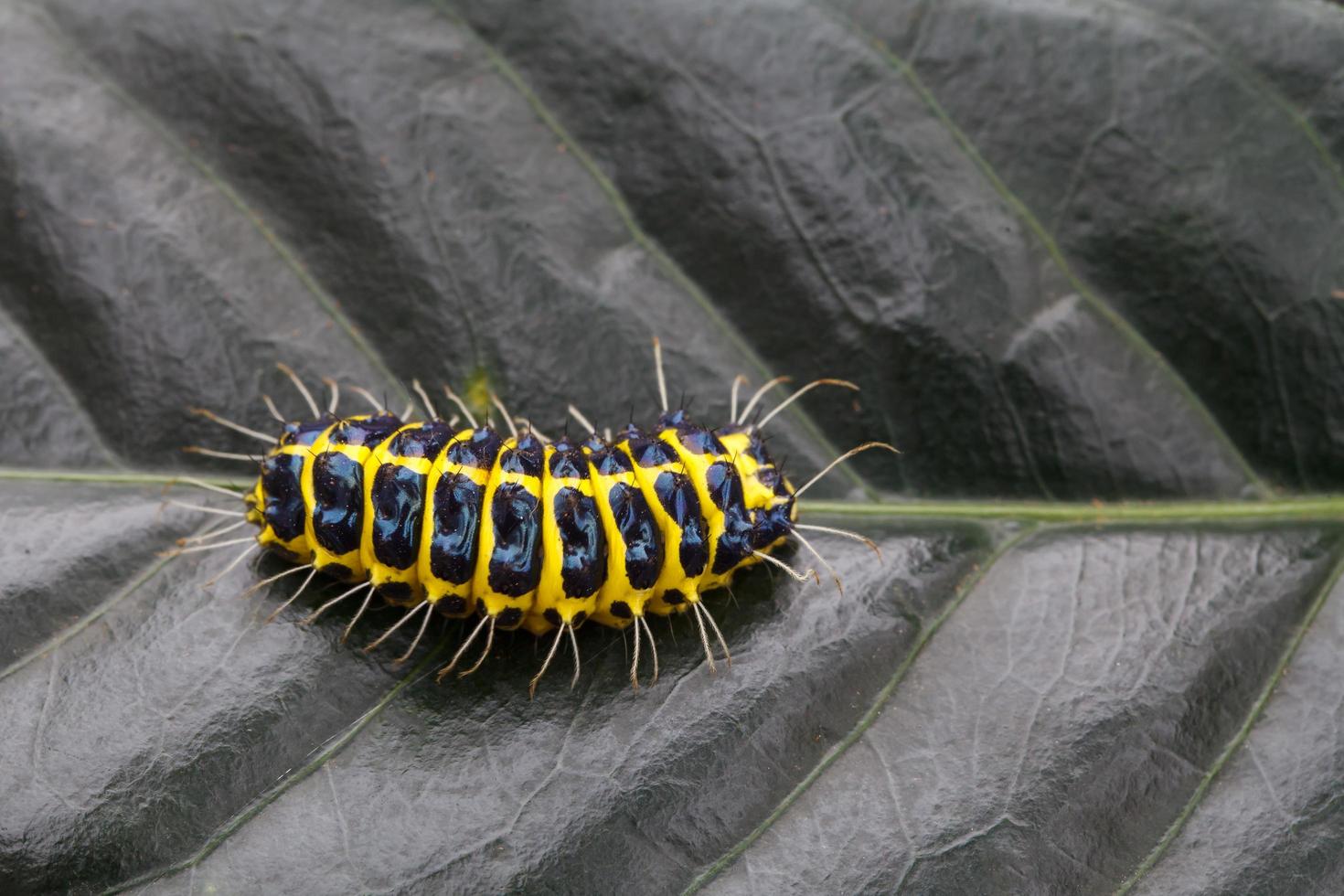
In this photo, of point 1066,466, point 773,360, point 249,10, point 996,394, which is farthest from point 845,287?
point 249,10

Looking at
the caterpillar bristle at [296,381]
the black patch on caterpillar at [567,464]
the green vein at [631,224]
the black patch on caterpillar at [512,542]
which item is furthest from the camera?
the green vein at [631,224]

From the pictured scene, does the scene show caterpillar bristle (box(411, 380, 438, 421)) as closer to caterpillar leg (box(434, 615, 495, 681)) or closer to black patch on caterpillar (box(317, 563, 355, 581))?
black patch on caterpillar (box(317, 563, 355, 581))

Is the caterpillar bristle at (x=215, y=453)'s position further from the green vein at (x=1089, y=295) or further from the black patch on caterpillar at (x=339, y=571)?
the green vein at (x=1089, y=295)

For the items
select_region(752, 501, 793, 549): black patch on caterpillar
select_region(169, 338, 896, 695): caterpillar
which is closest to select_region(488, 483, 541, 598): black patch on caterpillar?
select_region(169, 338, 896, 695): caterpillar

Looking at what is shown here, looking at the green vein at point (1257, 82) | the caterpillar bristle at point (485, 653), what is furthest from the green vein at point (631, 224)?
the green vein at point (1257, 82)

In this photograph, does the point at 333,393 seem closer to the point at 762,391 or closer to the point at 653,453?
the point at 653,453

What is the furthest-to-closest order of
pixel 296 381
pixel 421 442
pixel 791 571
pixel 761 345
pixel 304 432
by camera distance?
pixel 761 345 < pixel 296 381 < pixel 791 571 < pixel 304 432 < pixel 421 442

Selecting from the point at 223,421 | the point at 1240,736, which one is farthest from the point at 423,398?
the point at 1240,736
